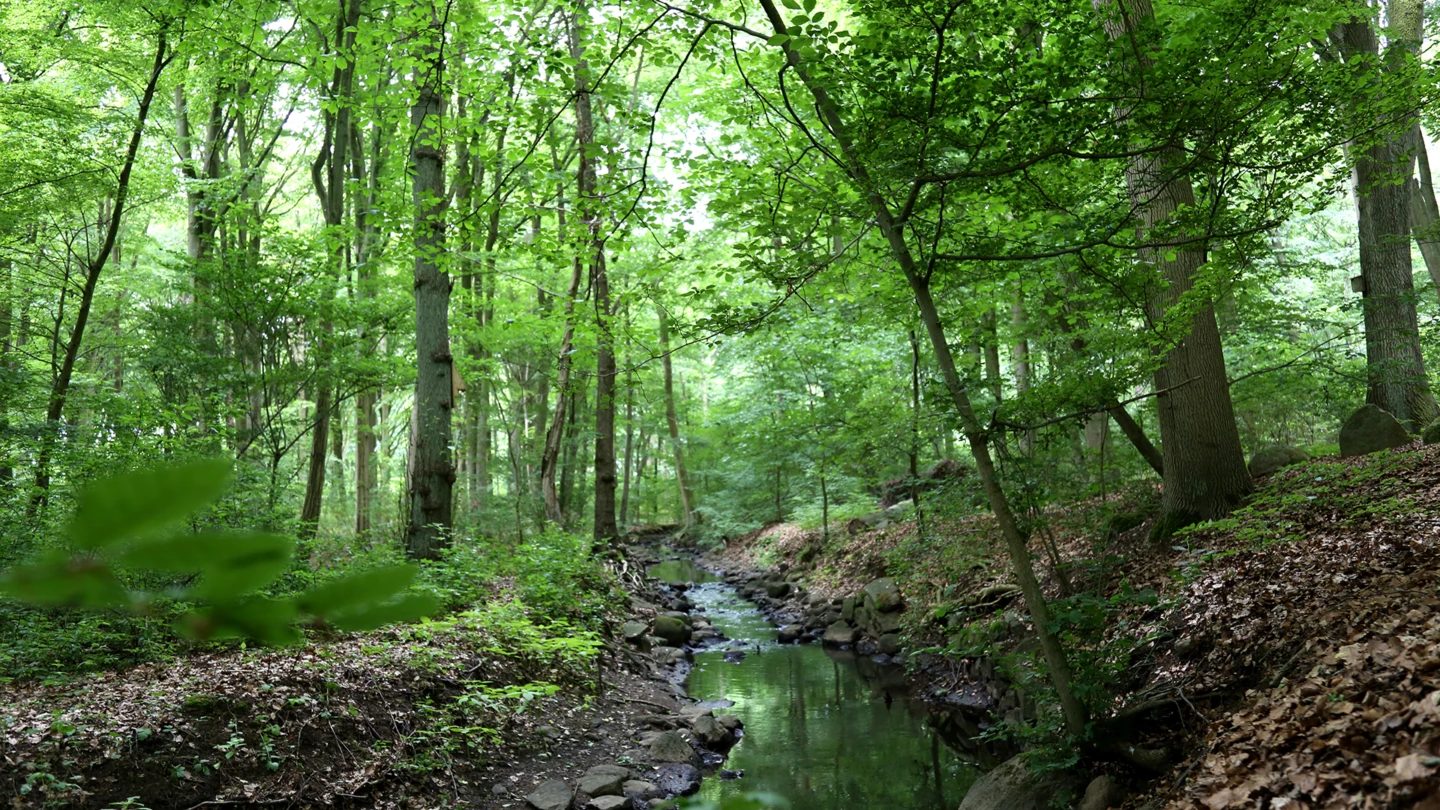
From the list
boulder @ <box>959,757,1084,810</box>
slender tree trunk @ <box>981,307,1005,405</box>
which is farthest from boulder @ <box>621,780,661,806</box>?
slender tree trunk @ <box>981,307,1005,405</box>

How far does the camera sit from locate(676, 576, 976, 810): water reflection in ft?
21.1

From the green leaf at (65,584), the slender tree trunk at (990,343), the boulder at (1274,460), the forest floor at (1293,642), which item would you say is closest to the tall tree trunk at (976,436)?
the forest floor at (1293,642)

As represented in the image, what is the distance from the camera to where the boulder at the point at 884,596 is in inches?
442

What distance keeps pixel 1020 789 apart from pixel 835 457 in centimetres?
779

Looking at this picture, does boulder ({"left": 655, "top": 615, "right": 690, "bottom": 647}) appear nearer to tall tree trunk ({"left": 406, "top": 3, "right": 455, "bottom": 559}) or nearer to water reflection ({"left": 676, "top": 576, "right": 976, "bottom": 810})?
water reflection ({"left": 676, "top": 576, "right": 976, "bottom": 810})

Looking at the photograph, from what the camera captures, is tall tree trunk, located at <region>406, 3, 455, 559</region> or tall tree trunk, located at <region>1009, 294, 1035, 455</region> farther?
tall tree trunk, located at <region>1009, 294, 1035, 455</region>

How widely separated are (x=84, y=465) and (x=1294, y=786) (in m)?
8.25

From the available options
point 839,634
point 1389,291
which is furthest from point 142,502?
point 1389,291

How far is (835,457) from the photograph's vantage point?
12.9 meters

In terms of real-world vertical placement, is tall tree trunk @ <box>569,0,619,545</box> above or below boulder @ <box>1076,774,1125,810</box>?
above

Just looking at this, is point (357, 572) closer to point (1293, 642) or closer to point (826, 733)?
point (1293, 642)

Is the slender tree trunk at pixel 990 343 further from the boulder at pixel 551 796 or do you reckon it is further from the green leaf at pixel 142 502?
the green leaf at pixel 142 502

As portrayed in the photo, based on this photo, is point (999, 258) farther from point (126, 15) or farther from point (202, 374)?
point (126, 15)

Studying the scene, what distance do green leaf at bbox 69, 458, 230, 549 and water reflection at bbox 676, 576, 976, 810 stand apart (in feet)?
21.0
